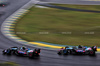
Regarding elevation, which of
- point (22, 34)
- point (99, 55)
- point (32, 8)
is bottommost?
point (99, 55)

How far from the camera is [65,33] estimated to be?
2219 cm

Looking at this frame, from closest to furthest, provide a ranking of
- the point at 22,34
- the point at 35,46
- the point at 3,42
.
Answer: the point at 35,46 < the point at 3,42 < the point at 22,34

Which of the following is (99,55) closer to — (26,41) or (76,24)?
(26,41)

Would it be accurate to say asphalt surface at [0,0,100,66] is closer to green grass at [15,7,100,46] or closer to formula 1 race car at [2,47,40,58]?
formula 1 race car at [2,47,40,58]

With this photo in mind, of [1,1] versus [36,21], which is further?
[1,1]

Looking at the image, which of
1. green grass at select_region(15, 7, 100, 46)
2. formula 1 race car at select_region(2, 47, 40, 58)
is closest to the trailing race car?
green grass at select_region(15, 7, 100, 46)

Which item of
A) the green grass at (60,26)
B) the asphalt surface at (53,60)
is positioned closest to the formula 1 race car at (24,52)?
the asphalt surface at (53,60)

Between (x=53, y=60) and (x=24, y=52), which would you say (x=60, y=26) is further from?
(x=53, y=60)

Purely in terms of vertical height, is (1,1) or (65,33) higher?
(1,1)

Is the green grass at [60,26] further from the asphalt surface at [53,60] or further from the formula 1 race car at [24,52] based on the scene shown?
the formula 1 race car at [24,52]

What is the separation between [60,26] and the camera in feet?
81.6

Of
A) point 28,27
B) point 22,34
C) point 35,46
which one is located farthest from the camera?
point 28,27

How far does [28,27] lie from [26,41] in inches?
210

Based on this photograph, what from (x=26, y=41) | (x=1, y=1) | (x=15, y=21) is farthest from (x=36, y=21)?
(x=1, y=1)
